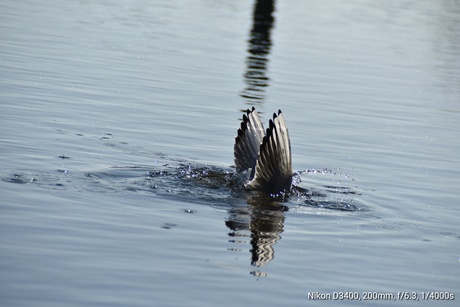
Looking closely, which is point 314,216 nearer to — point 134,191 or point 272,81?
point 134,191

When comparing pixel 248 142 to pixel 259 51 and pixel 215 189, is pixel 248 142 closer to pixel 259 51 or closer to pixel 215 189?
pixel 215 189

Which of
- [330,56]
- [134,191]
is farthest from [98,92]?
[330,56]

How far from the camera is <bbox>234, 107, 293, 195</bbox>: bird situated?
10.4 m

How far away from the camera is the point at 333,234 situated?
9.53 m

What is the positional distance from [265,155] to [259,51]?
14659mm

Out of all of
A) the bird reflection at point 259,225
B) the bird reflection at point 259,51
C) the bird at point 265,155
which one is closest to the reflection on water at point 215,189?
the bird reflection at point 259,225

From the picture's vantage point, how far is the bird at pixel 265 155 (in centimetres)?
1045

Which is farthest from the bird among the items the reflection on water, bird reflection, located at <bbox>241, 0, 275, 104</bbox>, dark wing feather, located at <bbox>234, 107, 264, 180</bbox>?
bird reflection, located at <bbox>241, 0, 275, 104</bbox>

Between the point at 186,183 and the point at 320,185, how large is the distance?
1772 mm

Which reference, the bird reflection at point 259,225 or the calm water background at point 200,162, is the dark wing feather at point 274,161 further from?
the calm water background at point 200,162


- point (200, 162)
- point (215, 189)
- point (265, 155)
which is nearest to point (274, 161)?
point (265, 155)

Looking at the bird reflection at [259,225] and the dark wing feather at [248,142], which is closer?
the bird reflection at [259,225]

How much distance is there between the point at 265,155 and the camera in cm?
1050

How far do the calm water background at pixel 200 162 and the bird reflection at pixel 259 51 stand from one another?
0.10 meters
